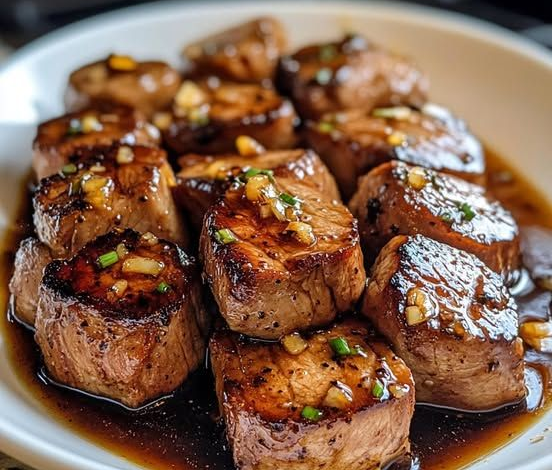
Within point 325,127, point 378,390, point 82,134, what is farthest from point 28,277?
point 325,127

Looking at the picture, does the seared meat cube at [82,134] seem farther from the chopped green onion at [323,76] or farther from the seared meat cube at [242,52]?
the chopped green onion at [323,76]

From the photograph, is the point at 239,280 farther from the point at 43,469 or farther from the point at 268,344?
the point at 43,469

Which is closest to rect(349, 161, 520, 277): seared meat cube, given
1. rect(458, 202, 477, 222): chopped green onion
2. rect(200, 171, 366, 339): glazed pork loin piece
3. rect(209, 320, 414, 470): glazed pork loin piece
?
rect(458, 202, 477, 222): chopped green onion

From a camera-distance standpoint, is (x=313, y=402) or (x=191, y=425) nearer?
(x=313, y=402)

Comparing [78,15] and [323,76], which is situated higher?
[323,76]

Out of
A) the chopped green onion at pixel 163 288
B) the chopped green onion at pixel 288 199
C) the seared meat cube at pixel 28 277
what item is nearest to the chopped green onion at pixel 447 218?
the chopped green onion at pixel 288 199

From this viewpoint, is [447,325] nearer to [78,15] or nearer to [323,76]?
[323,76]

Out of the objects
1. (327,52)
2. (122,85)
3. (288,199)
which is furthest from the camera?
(327,52)
